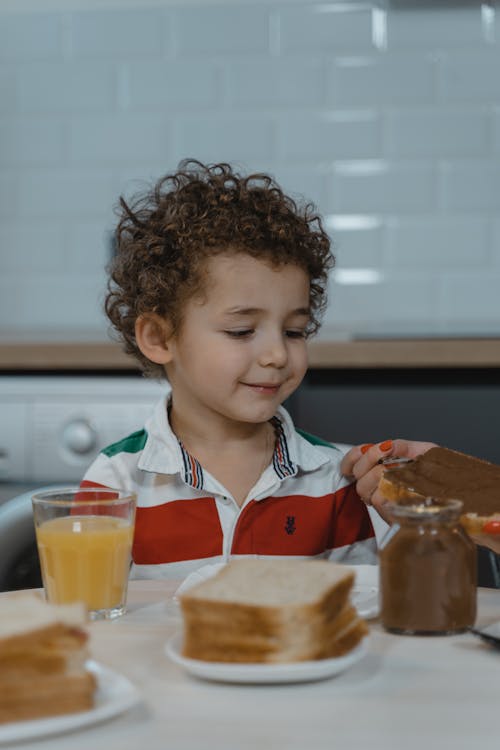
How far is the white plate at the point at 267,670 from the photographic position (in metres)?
0.70

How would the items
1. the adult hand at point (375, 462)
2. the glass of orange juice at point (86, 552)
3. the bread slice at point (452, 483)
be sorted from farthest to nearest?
the adult hand at point (375, 462), the bread slice at point (452, 483), the glass of orange juice at point (86, 552)

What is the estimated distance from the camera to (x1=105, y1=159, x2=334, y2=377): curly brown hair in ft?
4.82

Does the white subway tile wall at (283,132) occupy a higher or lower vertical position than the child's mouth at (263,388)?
higher

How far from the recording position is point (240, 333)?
1.44m

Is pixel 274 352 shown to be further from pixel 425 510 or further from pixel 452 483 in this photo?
pixel 425 510

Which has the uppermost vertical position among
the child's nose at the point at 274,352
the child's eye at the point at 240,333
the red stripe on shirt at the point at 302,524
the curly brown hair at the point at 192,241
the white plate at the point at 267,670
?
the curly brown hair at the point at 192,241

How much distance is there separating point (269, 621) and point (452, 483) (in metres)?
0.48

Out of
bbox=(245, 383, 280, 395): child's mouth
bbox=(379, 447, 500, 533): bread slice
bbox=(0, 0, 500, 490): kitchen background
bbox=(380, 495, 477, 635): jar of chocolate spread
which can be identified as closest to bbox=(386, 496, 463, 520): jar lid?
bbox=(380, 495, 477, 635): jar of chocolate spread

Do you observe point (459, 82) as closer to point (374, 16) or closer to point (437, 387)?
point (374, 16)

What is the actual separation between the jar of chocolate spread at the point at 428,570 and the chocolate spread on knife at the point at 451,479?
21cm

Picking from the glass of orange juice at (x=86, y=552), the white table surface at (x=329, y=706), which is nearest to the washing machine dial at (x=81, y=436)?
the glass of orange juice at (x=86, y=552)

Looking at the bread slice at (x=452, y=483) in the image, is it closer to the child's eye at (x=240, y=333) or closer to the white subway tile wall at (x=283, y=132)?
the child's eye at (x=240, y=333)

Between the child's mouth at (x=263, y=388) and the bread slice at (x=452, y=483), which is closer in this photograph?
Result: the bread slice at (x=452, y=483)

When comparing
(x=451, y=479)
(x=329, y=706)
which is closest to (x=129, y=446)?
(x=451, y=479)
